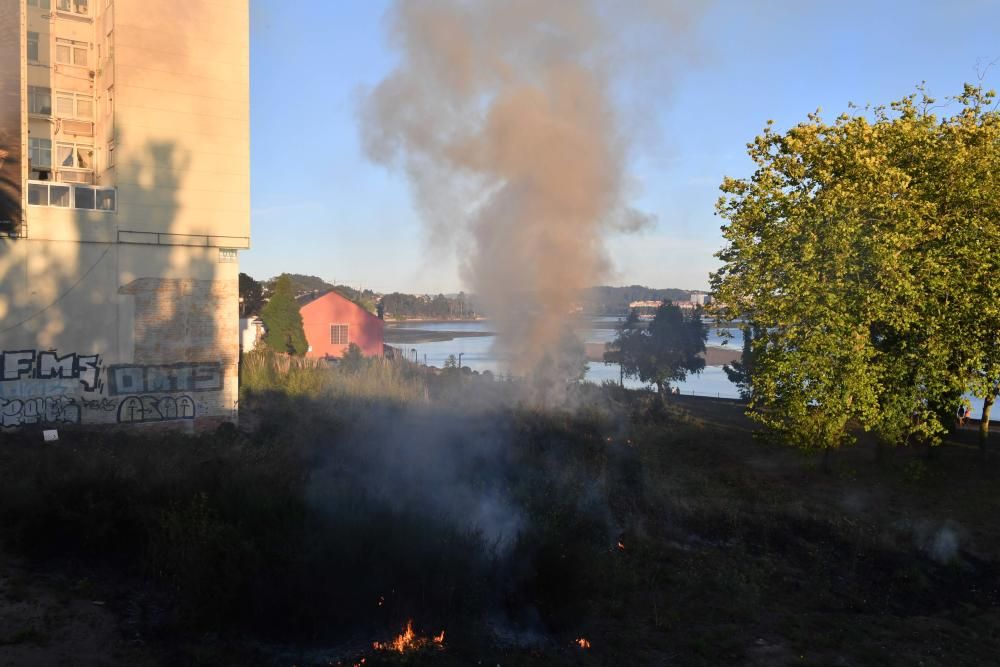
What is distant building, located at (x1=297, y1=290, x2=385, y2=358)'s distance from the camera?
1967 inches

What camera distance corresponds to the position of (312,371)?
103ft

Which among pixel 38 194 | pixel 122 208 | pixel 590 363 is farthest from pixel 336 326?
pixel 590 363

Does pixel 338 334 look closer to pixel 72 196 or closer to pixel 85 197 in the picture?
pixel 85 197

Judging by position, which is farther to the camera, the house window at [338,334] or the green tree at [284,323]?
the house window at [338,334]

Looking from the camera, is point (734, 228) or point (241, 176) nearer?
point (734, 228)

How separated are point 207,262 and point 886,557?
20376mm

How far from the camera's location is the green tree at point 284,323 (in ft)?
149

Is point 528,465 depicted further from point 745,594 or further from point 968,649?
point 968,649

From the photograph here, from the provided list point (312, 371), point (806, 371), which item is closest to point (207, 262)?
point (312, 371)

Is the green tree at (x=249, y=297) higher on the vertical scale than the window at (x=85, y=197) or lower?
lower

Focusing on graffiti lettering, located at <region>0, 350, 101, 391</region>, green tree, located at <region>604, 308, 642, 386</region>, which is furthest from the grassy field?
green tree, located at <region>604, 308, 642, 386</region>

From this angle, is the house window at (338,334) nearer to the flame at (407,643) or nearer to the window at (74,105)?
the window at (74,105)

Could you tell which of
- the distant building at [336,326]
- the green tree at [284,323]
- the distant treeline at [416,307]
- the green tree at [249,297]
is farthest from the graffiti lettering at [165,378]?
the distant treeline at [416,307]

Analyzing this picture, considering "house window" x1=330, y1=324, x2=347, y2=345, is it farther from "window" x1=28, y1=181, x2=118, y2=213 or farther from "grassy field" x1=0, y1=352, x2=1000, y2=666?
"grassy field" x1=0, y1=352, x2=1000, y2=666
